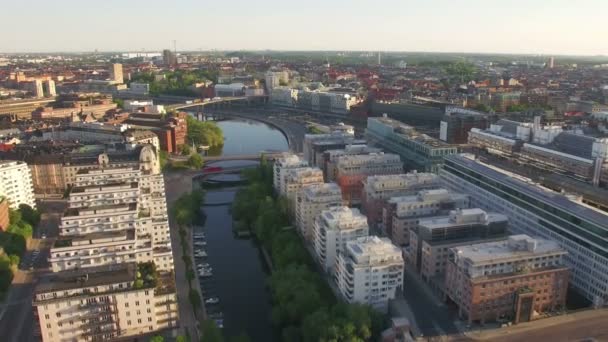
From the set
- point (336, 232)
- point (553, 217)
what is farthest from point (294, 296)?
point (553, 217)

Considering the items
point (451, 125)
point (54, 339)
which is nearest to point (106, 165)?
point (54, 339)

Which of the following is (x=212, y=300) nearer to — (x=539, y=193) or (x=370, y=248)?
(x=370, y=248)

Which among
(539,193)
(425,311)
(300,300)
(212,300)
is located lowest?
(212,300)

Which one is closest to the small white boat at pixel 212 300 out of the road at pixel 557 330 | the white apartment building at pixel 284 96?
the road at pixel 557 330

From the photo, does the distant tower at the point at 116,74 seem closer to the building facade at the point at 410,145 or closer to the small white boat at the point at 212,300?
the building facade at the point at 410,145

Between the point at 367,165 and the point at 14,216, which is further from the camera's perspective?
the point at 367,165

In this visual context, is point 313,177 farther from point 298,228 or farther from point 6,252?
point 6,252
